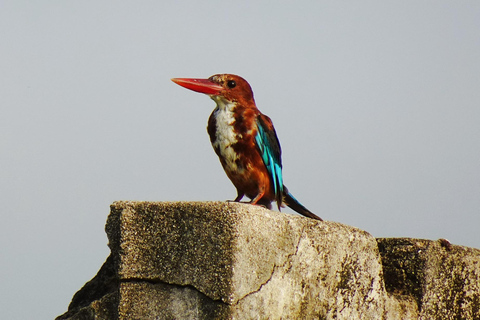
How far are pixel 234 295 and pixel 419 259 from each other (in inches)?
60.7

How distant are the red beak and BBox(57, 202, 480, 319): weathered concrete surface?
42.2 inches

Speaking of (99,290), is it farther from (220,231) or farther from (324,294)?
(324,294)

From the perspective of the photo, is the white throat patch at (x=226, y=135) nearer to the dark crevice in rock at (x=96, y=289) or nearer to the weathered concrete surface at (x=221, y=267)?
the weathered concrete surface at (x=221, y=267)

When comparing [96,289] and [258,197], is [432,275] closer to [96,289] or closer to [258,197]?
[258,197]

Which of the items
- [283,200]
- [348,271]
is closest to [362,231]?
[348,271]

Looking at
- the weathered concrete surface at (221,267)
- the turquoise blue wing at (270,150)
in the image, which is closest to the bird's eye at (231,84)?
the turquoise blue wing at (270,150)

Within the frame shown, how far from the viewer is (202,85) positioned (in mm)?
3777

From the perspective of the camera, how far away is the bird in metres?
3.70

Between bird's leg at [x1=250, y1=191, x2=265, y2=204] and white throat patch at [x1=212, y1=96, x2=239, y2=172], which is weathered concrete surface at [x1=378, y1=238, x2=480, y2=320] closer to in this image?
bird's leg at [x1=250, y1=191, x2=265, y2=204]

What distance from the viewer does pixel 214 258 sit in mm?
2543

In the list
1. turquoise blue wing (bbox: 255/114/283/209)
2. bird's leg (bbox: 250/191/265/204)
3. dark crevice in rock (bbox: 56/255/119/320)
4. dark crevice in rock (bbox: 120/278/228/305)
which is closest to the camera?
dark crevice in rock (bbox: 120/278/228/305)

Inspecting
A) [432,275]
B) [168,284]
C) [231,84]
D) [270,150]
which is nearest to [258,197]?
Result: [270,150]

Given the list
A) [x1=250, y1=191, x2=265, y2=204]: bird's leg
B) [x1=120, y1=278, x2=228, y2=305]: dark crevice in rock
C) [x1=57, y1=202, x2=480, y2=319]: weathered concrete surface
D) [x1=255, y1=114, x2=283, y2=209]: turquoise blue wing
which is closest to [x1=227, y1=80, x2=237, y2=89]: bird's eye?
[x1=255, y1=114, x2=283, y2=209]: turquoise blue wing

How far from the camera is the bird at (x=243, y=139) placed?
145 inches
